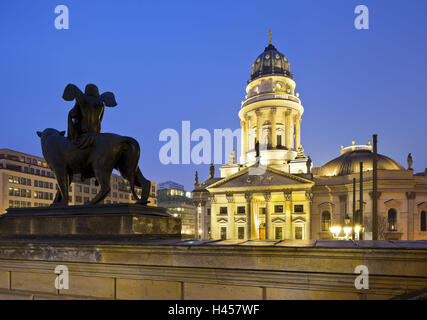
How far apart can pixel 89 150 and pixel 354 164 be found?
204 ft

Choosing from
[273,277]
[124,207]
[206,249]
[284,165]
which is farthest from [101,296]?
[284,165]


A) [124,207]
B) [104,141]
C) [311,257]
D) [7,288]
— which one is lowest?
[7,288]

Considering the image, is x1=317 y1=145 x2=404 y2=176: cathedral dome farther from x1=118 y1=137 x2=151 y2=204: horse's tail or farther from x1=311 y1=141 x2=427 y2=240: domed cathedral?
x1=118 y1=137 x2=151 y2=204: horse's tail

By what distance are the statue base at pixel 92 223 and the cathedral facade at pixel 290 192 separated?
42772 millimetres

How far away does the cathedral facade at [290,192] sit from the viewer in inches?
1940

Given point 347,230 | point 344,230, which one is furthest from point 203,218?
point 347,230

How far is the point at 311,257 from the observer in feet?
10.7

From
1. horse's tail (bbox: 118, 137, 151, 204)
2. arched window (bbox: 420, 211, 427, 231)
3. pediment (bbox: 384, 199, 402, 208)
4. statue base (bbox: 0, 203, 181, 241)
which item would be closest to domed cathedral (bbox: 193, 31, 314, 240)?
pediment (bbox: 384, 199, 402, 208)

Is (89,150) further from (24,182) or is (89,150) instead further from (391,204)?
(24,182)

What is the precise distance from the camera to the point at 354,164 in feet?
196

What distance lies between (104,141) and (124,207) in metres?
1.21

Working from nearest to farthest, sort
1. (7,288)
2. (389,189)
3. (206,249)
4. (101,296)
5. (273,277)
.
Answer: (273,277)
(206,249)
(101,296)
(7,288)
(389,189)

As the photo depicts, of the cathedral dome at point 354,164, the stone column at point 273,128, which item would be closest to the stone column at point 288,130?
the stone column at point 273,128
